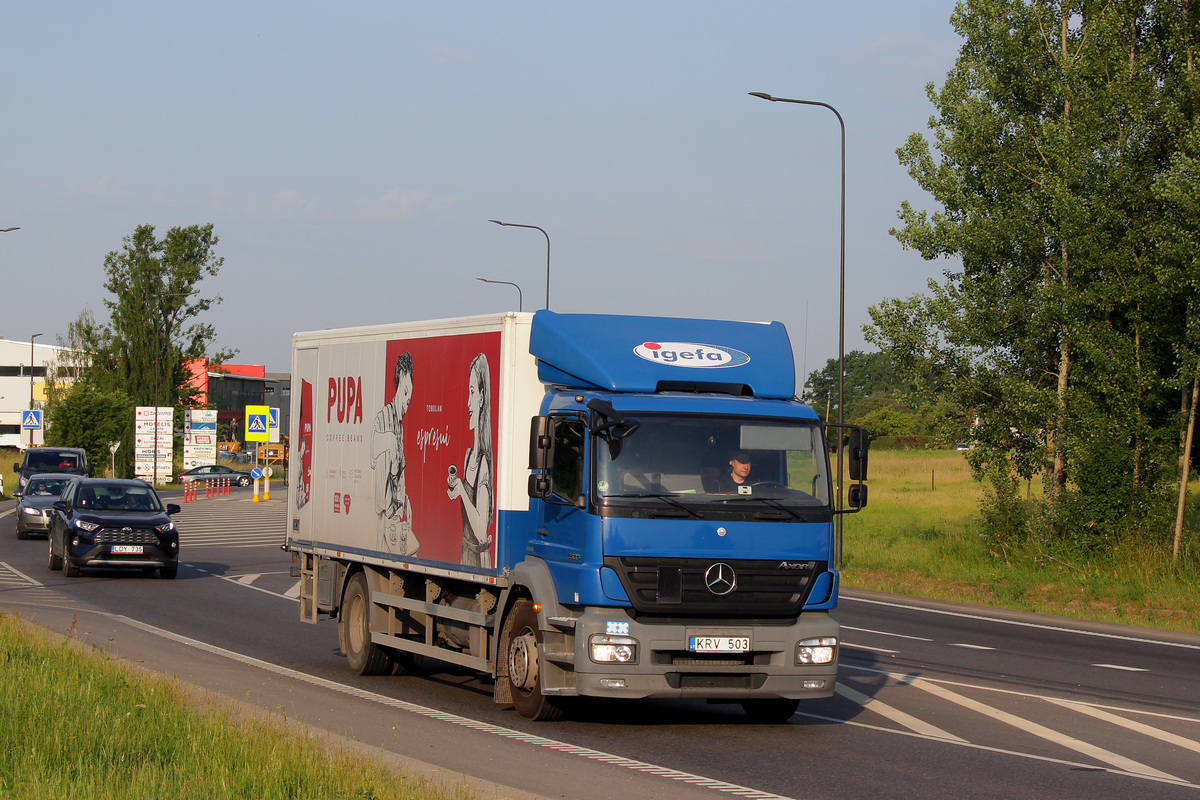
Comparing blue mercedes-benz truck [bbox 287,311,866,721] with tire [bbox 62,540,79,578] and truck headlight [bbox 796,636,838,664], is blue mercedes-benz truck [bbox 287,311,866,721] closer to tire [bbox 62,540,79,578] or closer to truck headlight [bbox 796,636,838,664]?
truck headlight [bbox 796,636,838,664]

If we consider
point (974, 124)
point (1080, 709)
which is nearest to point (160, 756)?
point (1080, 709)

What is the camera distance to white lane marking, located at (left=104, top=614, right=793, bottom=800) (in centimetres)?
836

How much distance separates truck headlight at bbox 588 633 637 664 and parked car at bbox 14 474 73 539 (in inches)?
1017

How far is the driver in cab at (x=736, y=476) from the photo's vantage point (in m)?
10.1

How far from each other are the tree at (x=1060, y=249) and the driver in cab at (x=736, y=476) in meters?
16.2

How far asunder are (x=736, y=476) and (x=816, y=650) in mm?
1434

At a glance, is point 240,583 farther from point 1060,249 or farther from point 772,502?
point 1060,249

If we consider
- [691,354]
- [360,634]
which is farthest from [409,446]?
[691,354]

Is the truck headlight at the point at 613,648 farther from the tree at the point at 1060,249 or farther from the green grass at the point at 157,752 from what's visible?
the tree at the point at 1060,249

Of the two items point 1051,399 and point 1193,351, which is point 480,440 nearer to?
point 1193,351

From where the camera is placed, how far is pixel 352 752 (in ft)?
26.5

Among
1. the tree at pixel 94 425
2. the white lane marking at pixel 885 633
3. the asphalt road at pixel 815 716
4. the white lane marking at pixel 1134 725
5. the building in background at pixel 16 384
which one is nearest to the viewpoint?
the asphalt road at pixel 815 716

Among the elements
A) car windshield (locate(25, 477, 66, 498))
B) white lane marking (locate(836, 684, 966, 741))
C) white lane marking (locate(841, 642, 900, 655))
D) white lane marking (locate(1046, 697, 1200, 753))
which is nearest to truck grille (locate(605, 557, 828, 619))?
white lane marking (locate(836, 684, 966, 741))

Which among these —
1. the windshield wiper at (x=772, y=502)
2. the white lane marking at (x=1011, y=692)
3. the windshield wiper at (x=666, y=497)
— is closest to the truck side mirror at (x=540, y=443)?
the windshield wiper at (x=666, y=497)
